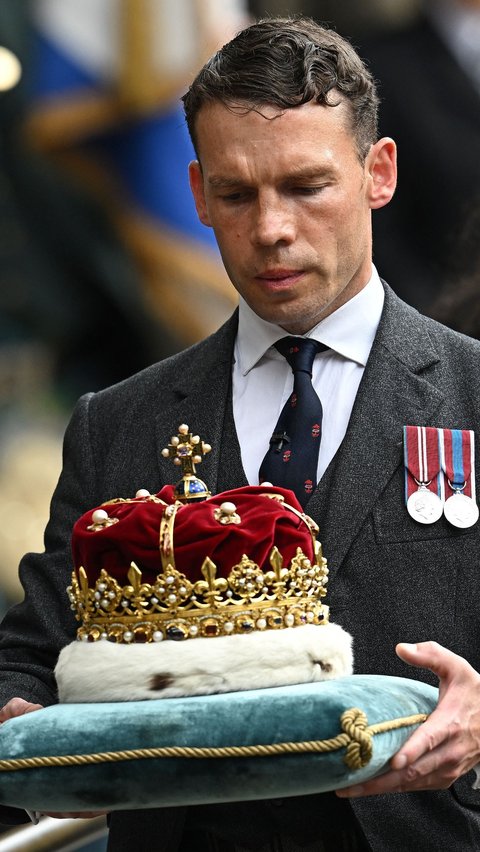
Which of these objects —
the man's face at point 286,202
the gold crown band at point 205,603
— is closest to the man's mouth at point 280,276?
the man's face at point 286,202

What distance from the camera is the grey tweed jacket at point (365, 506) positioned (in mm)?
2738

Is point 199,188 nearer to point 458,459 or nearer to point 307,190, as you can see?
point 307,190

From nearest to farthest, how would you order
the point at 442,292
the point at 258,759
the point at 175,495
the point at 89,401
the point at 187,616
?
the point at 258,759 < the point at 187,616 < the point at 175,495 < the point at 89,401 < the point at 442,292

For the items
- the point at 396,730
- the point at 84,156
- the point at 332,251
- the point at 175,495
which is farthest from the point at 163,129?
the point at 396,730

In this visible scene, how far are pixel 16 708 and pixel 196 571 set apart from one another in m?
0.44

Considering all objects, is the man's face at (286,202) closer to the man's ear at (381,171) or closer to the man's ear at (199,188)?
the man's ear at (381,171)

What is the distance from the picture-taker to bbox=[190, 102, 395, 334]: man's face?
2775mm

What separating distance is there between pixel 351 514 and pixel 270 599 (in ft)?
1.39

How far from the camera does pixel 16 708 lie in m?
2.61

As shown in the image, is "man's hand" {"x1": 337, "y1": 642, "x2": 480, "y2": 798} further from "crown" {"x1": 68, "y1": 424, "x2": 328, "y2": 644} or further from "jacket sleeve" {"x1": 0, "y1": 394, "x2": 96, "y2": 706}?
"jacket sleeve" {"x1": 0, "y1": 394, "x2": 96, "y2": 706}

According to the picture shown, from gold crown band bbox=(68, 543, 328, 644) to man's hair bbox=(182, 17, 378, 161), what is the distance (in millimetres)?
880

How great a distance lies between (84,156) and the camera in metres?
5.34

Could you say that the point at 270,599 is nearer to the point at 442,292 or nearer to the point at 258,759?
the point at 258,759

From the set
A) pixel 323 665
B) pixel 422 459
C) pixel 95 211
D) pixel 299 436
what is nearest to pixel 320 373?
pixel 299 436
